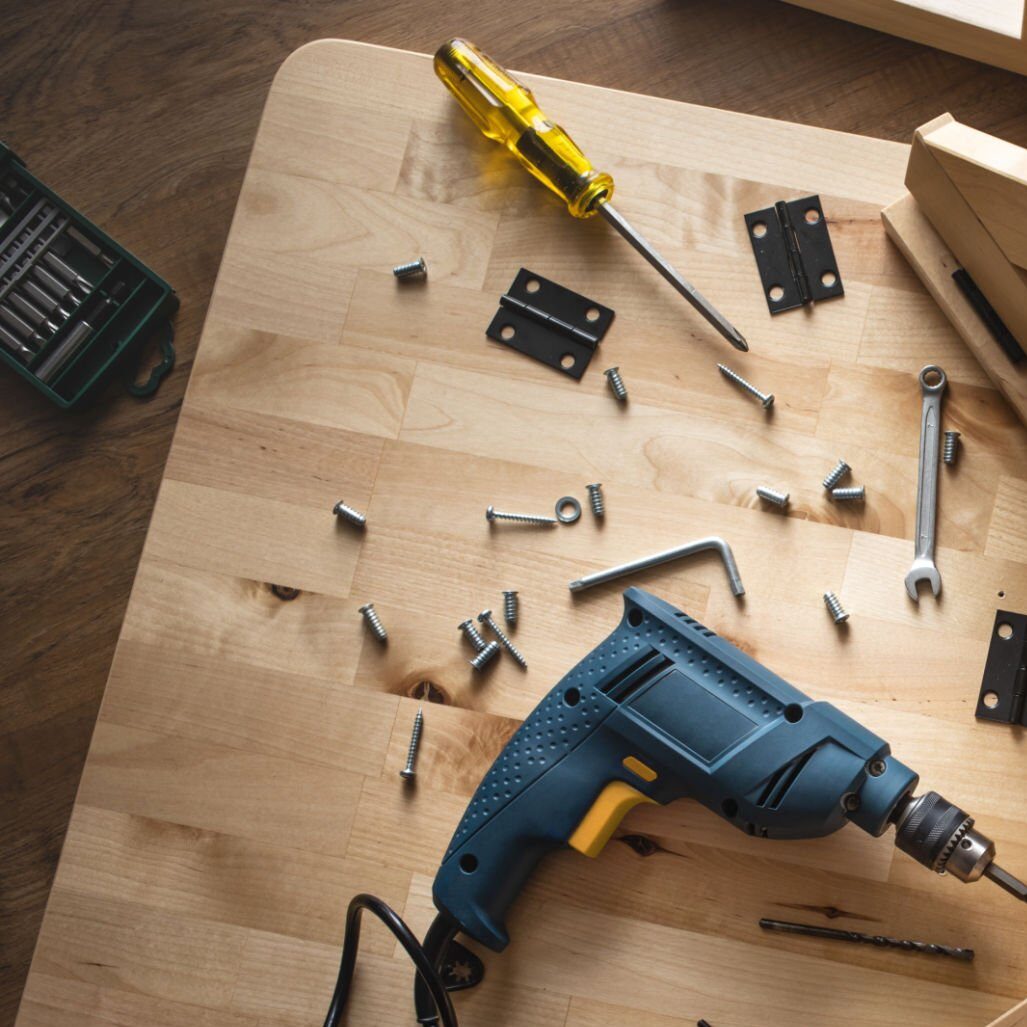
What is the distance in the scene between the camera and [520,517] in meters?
1.27

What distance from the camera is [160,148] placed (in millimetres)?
1560

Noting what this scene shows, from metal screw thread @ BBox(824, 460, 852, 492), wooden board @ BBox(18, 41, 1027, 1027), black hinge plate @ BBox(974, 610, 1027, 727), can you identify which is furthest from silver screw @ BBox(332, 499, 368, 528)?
black hinge plate @ BBox(974, 610, 1027, 727)

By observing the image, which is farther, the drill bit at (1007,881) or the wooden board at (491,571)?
the wooden board at (491,571)

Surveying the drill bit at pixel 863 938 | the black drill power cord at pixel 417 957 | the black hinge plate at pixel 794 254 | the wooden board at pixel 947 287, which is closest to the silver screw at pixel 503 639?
the black drill power cord at pixel 417 957

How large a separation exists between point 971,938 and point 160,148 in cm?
157

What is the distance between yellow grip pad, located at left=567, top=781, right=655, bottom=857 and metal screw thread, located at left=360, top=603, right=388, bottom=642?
13.1 inches

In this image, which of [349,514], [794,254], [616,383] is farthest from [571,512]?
[794,254]

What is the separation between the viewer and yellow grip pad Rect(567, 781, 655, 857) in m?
1.18

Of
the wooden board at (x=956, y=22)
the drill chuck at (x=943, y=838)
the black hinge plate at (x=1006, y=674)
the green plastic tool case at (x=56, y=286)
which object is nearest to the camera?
the drill chuck at (x=943, y=838)

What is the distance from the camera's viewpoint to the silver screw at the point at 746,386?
1.26m

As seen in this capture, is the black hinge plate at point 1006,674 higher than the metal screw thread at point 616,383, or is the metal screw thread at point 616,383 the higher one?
the metal screw thread at point 616,383

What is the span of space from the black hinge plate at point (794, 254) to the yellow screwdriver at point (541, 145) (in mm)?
79

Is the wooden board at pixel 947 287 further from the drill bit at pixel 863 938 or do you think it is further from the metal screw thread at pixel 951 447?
the drill bit at pixel 863 938

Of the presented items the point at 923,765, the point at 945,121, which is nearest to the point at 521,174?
the point at 945,121
